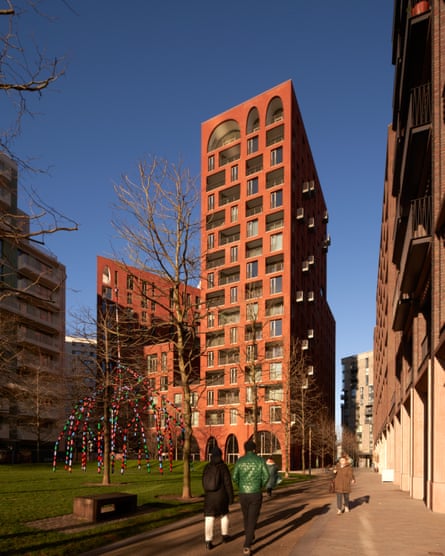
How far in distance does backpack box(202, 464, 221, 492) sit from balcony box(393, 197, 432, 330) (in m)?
10.2

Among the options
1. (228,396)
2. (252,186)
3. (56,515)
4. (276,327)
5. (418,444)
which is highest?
(252,186)

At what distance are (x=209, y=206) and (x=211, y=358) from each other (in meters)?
19.2

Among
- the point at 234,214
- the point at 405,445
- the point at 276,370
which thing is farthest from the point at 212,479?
the point at 234,214

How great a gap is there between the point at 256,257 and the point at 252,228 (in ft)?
12.6

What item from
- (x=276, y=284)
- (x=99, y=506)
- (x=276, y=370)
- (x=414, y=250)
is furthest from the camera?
(x=276, y=284)

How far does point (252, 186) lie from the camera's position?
6531 centimetres

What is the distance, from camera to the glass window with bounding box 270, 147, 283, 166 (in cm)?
6331

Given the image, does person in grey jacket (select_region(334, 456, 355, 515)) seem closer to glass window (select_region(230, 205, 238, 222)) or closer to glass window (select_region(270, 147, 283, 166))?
glass window (select_region(270, 147, 283, 166))

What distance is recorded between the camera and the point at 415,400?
20391 millimetres

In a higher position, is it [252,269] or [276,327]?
[252,269]

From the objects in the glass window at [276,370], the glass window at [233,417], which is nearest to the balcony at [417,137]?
the glass window at [276,370]

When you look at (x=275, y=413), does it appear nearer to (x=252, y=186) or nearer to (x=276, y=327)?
(x=276, y=327)

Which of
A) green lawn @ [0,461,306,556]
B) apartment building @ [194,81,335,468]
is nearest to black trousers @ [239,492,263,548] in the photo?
green lawn @ [0,461,306,556]

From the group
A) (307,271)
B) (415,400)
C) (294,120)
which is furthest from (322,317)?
(415,400)
